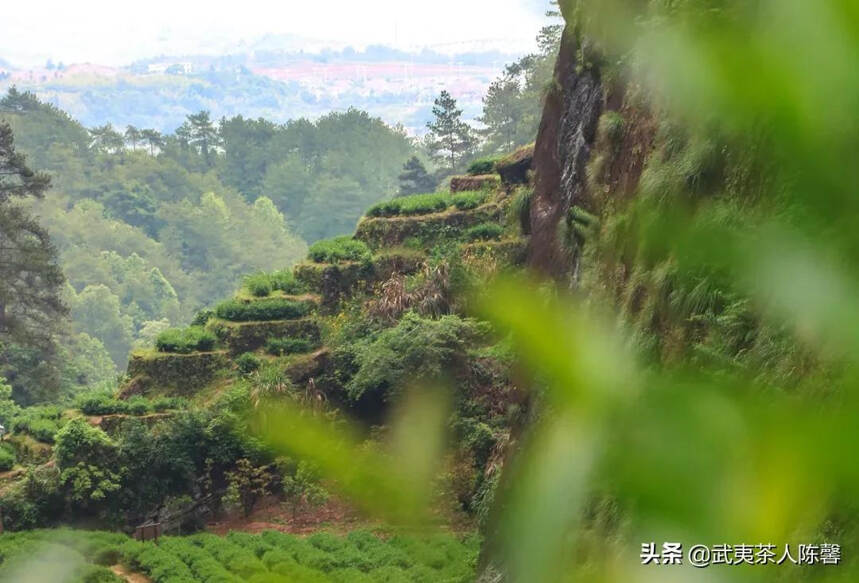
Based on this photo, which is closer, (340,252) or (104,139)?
(340,252)

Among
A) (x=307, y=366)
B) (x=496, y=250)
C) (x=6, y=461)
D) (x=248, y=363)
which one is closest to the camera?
(x=6, y=461)

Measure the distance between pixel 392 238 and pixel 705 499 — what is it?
16.9 m

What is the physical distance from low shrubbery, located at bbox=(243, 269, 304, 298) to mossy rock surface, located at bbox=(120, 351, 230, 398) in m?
1.64

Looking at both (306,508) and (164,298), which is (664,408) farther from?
(164,298)

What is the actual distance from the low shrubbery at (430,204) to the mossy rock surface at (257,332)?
3.02 m

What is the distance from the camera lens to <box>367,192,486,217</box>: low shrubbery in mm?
17453

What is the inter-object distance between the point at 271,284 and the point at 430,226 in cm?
276

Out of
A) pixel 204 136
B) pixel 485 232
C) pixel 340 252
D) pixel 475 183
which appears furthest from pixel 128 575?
pixel 204 136

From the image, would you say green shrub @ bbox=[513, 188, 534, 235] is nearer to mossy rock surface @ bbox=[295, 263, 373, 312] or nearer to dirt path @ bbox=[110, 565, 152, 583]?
mossy rock surface @ bbox=[295, 263, 373, 312]

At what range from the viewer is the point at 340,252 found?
16750 mm

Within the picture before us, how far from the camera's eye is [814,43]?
39 centimetres

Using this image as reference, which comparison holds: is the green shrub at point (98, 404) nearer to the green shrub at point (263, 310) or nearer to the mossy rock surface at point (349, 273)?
the green shrub at point (263, 310)

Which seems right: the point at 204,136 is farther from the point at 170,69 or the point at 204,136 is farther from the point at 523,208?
the point at 170,69

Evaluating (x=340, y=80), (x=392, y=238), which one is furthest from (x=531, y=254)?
(x=340, y=80)
